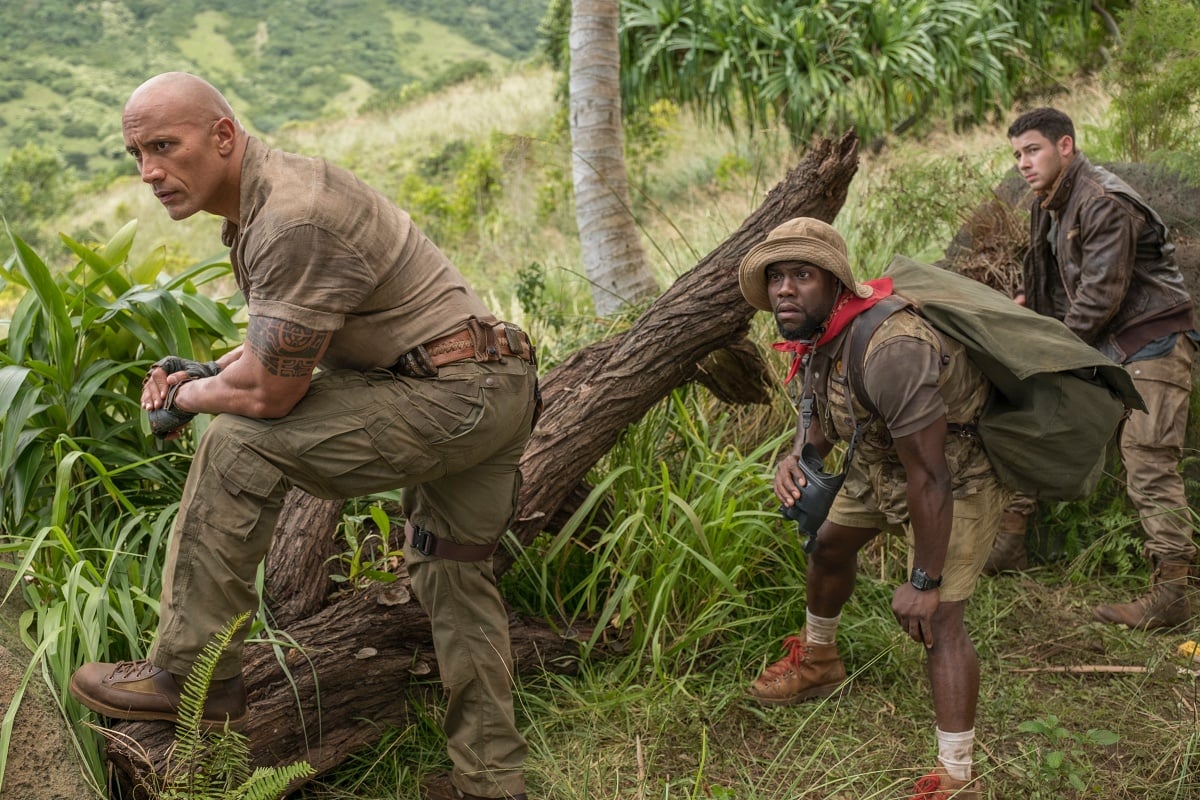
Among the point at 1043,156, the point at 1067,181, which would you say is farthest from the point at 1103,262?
the point at 1043,156

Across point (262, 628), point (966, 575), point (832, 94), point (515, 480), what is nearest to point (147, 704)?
point (262, 628)

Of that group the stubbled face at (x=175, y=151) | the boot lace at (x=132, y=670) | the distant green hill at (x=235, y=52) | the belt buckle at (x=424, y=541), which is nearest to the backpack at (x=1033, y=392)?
the belt buckle at (x=424, y=541)

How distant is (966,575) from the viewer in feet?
10.4

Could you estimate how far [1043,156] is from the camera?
176 inches

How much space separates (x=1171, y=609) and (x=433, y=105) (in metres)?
26.8

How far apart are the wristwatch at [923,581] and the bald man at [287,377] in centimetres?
124

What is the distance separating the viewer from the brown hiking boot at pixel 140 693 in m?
2.80

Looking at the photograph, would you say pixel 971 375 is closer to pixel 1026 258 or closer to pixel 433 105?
pixel 1026 258

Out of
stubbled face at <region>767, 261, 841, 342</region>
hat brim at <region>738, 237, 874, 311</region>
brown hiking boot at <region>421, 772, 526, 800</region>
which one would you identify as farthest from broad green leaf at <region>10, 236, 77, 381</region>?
stubbled face at <region>767, 261, 841, 342</region>

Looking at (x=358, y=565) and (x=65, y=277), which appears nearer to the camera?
(x=358, y=565)

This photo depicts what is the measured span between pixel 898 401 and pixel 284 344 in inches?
65.6

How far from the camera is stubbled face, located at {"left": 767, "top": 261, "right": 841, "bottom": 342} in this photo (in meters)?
3.13

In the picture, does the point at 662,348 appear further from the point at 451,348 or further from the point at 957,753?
the point at 957,753

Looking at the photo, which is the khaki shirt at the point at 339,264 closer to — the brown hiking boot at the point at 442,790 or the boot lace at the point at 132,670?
the boot lace at the point at 132,670
